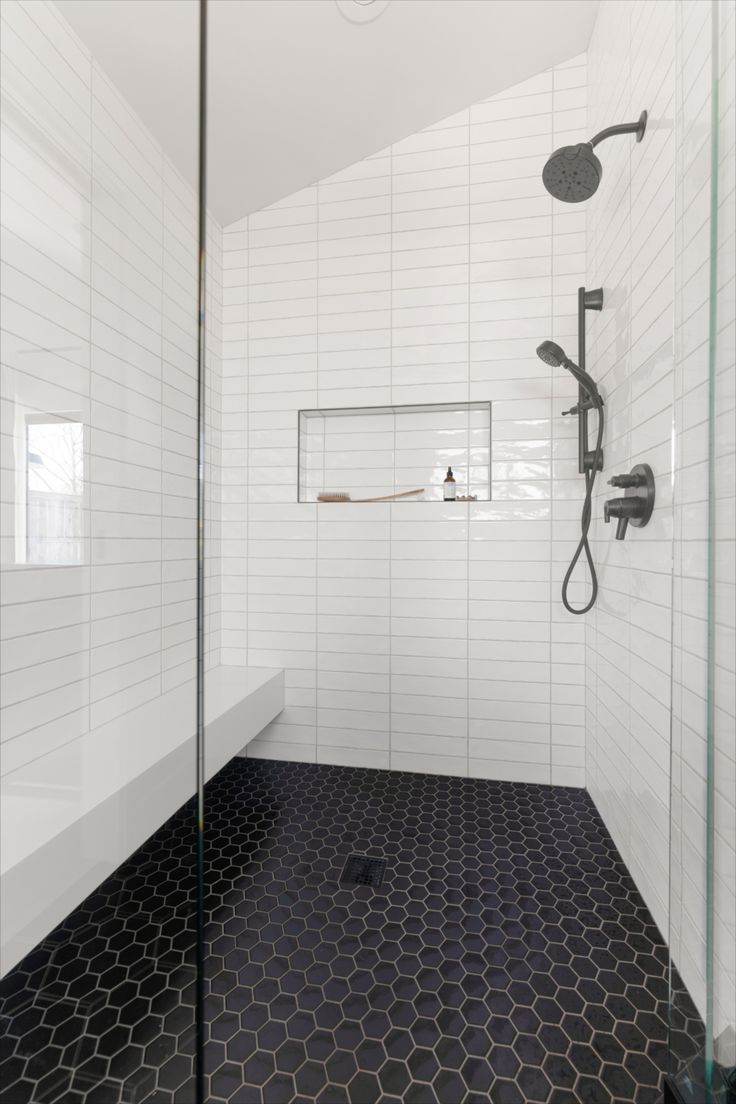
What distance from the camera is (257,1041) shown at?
0.99 metres

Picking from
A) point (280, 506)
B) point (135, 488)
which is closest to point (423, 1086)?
point (135, 488)

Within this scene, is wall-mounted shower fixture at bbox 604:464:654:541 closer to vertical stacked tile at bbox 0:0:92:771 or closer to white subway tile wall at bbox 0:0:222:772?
white subway tile wall at bbox 0:0:222:772

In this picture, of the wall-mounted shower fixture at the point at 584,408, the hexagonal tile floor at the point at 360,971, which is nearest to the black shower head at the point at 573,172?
the wall-mounted shower fixture at the point at 584,408

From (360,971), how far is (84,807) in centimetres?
81

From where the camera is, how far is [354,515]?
2.30 meters

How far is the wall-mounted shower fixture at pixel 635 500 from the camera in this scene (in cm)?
138

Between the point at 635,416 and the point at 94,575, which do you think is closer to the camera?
the point at 94,575

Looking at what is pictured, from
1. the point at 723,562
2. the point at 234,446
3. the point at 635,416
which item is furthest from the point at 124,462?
the point at 234,446

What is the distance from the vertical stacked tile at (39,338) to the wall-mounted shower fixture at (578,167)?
1261 millimetres

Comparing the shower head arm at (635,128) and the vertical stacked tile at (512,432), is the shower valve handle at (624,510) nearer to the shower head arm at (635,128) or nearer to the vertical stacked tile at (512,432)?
the vertical stacked tile at (512,432)

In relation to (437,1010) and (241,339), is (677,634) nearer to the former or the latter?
(437,1010)

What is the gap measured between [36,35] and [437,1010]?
1741 mm

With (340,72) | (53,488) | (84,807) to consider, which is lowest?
(84,807)

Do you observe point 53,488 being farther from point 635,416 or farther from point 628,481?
point 635,416
